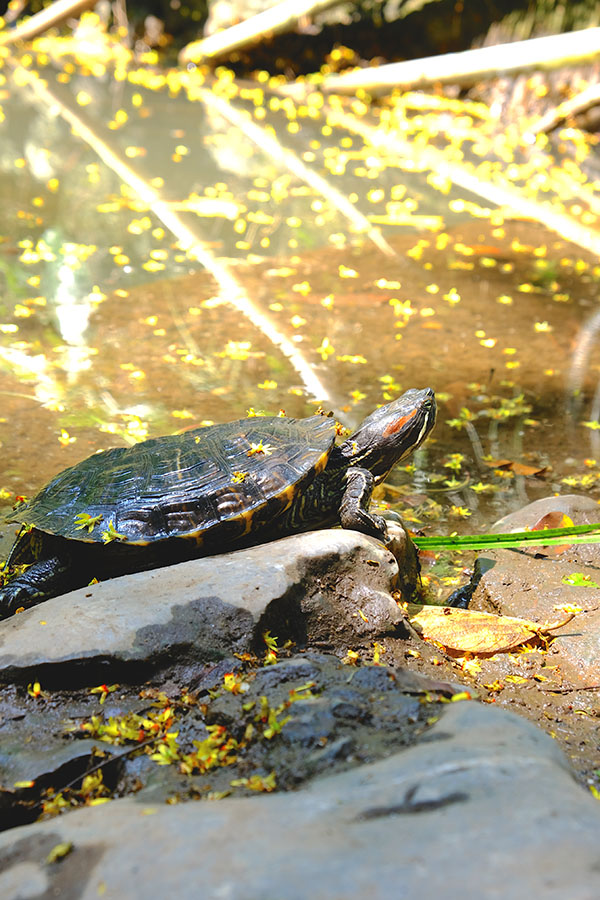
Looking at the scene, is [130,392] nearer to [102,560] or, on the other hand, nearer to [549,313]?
[102,560]

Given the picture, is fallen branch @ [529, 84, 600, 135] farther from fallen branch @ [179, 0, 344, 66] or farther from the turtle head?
the turtle head

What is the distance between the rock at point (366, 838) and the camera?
1.73 m

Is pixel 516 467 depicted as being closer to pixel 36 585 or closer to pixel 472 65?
pixel 36 585

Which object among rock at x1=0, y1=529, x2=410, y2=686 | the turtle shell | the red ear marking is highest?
the red ear marking

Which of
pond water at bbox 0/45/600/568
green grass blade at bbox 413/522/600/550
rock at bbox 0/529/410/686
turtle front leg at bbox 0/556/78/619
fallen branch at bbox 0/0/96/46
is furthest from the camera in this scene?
fallen branch at bbox 0/0/96/46

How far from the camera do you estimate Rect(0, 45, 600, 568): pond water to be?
566 centimetres

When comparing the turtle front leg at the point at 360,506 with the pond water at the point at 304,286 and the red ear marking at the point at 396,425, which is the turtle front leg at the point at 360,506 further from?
the pond water at the point at 304,286

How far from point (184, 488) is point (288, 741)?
142cm

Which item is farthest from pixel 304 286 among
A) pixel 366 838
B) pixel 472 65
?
pixel 472 65

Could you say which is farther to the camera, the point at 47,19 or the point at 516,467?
the point at 47,19

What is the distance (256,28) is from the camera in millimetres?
14688

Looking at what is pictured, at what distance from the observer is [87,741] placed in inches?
106

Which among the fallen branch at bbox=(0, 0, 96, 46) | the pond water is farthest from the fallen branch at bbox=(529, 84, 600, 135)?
the fallen branch at bbox=(0, 0, 96, 46)

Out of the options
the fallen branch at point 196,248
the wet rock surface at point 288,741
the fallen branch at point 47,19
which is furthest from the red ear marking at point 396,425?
the fallen branch at point 47,19
